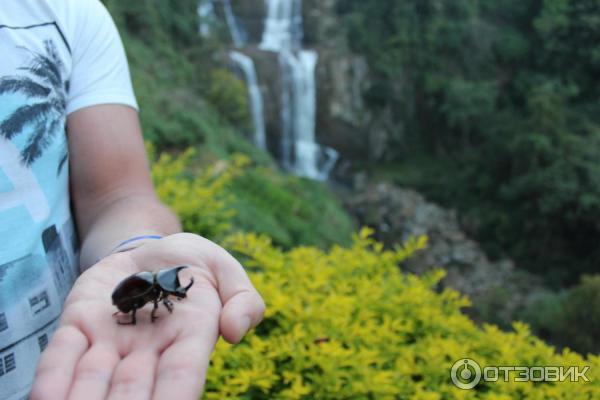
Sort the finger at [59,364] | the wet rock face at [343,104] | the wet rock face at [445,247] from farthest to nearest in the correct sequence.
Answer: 1. the wet rock face at [343,104]
2. the wet rock face at [445,247]
3. the finger at [59,364]

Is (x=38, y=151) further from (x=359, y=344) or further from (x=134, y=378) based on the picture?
(x=359, y=344)

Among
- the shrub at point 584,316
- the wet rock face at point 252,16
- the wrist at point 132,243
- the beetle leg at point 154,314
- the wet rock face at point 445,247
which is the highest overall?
the beetle leg at point 154,314

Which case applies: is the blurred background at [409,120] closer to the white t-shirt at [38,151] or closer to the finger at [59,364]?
the white t-shirt at [38,151]

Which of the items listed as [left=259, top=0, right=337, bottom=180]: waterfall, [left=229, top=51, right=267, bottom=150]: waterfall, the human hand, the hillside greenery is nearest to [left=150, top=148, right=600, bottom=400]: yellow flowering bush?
the human hand

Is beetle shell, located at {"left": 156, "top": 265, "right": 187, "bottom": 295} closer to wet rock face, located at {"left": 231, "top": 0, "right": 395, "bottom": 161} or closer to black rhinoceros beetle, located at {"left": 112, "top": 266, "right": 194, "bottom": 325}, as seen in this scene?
black rhinoceros beetle, located at {"left": 112, "top": 266, "right": 194, "bottom": 325}

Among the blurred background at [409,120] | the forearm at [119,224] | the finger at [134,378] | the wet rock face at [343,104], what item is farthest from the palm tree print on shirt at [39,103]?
the wet rock face at [343,104]

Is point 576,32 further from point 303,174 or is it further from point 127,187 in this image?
point 127,187

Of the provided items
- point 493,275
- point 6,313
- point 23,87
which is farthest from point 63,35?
point 493,275
